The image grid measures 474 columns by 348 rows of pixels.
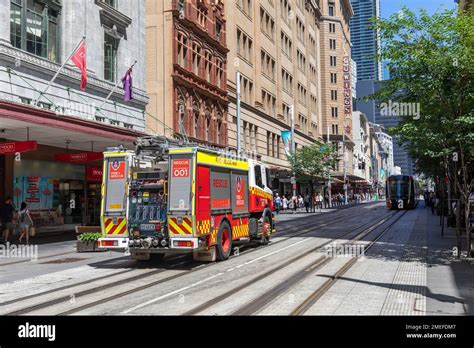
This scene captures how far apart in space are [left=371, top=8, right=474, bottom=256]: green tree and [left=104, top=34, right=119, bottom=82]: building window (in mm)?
18379

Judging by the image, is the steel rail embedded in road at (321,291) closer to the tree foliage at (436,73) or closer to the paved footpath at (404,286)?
the paved footpath at (404,286)

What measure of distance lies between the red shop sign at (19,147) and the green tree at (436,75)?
12.7 metres

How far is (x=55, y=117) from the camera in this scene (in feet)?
61.5

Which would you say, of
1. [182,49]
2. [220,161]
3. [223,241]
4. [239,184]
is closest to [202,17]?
[182,49]

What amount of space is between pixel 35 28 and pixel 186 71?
46.8 ft

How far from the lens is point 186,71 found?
117 feet

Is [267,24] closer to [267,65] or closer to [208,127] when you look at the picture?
[267,65]

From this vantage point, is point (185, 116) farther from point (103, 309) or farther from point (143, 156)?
point (103, 309)

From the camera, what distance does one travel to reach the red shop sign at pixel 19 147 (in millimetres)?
17922

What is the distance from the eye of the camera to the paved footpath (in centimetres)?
784

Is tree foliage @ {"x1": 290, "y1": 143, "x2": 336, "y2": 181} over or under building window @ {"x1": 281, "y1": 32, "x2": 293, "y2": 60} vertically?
under

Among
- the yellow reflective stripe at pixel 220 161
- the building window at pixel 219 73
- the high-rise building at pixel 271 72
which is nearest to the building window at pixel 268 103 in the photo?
the high-rise building at pixel 271 72

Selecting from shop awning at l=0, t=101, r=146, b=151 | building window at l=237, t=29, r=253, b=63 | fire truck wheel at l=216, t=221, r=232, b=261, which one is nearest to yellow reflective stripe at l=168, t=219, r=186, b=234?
fire truck wheel at l=216, t=221, r=232, b=261

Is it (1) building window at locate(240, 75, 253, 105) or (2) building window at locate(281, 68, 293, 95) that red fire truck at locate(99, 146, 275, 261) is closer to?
(1) building window at locate(240, 75, 253, 105)
